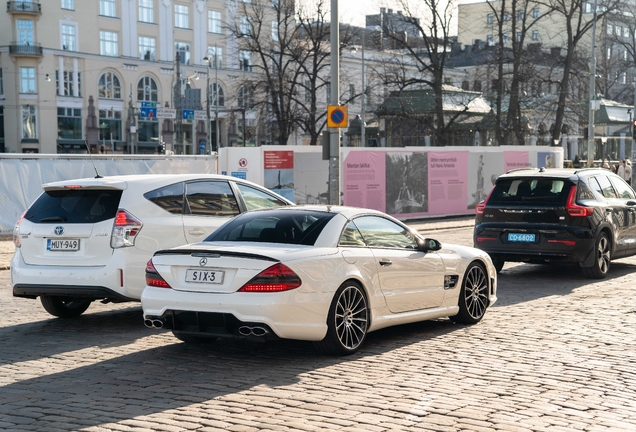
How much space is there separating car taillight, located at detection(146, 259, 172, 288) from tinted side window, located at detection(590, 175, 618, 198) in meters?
8.76

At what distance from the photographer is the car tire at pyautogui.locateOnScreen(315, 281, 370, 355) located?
7.87 meters

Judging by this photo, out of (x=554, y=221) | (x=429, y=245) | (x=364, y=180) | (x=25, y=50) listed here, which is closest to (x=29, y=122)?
(x=25, y=50)

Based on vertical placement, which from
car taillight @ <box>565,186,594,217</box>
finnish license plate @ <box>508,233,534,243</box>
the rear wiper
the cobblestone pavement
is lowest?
the cobblestone pavement

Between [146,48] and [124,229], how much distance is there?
73956 mm

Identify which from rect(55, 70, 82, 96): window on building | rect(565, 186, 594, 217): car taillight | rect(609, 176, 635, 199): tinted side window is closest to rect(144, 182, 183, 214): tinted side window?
rect(565, 186, 594, 217): car taillight

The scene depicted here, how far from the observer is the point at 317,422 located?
5.87 m

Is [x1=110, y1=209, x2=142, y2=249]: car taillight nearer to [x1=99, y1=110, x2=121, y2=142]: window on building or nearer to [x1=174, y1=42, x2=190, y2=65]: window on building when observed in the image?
[x1=99, y1=110, x2=121, y2=142]: window on building

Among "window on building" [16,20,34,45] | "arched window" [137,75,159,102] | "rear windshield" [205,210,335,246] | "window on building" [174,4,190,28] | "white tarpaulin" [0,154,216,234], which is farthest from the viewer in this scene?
"window on building" [174,4,190,28]

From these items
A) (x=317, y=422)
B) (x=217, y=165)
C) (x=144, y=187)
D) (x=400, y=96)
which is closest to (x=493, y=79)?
(x=400, y=96)

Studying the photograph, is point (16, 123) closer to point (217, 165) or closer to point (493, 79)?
point (493, 79)

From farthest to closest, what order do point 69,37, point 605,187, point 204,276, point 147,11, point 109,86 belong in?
1. point 147,11
2. point 109,86
3. point 69,37
4. point 605,187
5. point 204,276

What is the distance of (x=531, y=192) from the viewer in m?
14.3

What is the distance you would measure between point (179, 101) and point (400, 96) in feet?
37.3

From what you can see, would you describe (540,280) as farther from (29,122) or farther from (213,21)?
(213,21)
